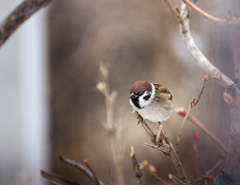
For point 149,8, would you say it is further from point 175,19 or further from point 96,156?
point 96,156

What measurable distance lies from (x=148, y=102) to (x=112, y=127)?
18 centimetres

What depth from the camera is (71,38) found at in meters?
0.62

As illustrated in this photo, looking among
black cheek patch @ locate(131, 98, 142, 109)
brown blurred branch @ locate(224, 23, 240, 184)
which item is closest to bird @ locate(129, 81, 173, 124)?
black cheek patch @ locate(131, 98, 142, 109)

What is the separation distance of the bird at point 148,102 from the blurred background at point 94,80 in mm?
51

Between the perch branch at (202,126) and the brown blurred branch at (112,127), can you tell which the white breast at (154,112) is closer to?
the perch branch at (202,126)

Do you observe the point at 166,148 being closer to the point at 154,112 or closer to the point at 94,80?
the point at 154,112

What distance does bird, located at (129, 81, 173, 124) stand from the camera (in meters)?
0.40

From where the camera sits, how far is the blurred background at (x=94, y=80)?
425 mm

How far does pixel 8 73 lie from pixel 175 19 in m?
0.50

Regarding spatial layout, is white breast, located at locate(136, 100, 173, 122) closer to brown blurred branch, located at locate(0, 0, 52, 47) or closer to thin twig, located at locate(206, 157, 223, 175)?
thin twig, located at locate(206, 157, 223, 175)

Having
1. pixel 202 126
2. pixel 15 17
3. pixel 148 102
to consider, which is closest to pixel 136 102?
pixel 148 102

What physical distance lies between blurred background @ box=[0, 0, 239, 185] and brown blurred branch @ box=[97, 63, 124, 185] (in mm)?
11

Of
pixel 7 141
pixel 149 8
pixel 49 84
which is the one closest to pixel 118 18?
pixel 149 8

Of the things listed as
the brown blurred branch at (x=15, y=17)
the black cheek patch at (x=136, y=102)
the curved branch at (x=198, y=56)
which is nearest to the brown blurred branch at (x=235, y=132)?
the curved branch at (x=198, y=56)
